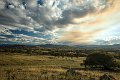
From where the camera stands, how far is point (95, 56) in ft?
163

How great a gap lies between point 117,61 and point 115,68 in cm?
162

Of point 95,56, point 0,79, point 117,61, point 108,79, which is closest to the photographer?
point 0,79

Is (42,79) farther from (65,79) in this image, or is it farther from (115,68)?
(115,68)

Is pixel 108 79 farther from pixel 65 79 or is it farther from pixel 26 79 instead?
pixel 26 79

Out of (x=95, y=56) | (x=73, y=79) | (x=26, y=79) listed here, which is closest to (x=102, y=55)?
(x=95, y=56)

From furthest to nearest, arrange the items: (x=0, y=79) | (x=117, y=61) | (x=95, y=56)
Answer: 1. (x=95, y=56)
2. (x=117, y=61)
3. (x=0, y=79)

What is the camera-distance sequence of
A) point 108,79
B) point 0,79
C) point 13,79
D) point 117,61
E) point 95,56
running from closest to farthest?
point 0,79 < point 13,79 < point 108,79 < point 117,61 < point 95,56

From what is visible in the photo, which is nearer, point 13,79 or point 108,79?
point 13,79

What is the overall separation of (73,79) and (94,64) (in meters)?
27.9

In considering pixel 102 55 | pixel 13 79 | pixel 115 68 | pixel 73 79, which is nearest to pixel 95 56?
pixel 102 55

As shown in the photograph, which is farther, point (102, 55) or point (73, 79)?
point (102, 55)

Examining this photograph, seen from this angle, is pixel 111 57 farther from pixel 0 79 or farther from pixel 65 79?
pixel 0 79

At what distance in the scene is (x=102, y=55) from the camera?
159 feet

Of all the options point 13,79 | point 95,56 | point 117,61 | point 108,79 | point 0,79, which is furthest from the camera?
point 95,56
